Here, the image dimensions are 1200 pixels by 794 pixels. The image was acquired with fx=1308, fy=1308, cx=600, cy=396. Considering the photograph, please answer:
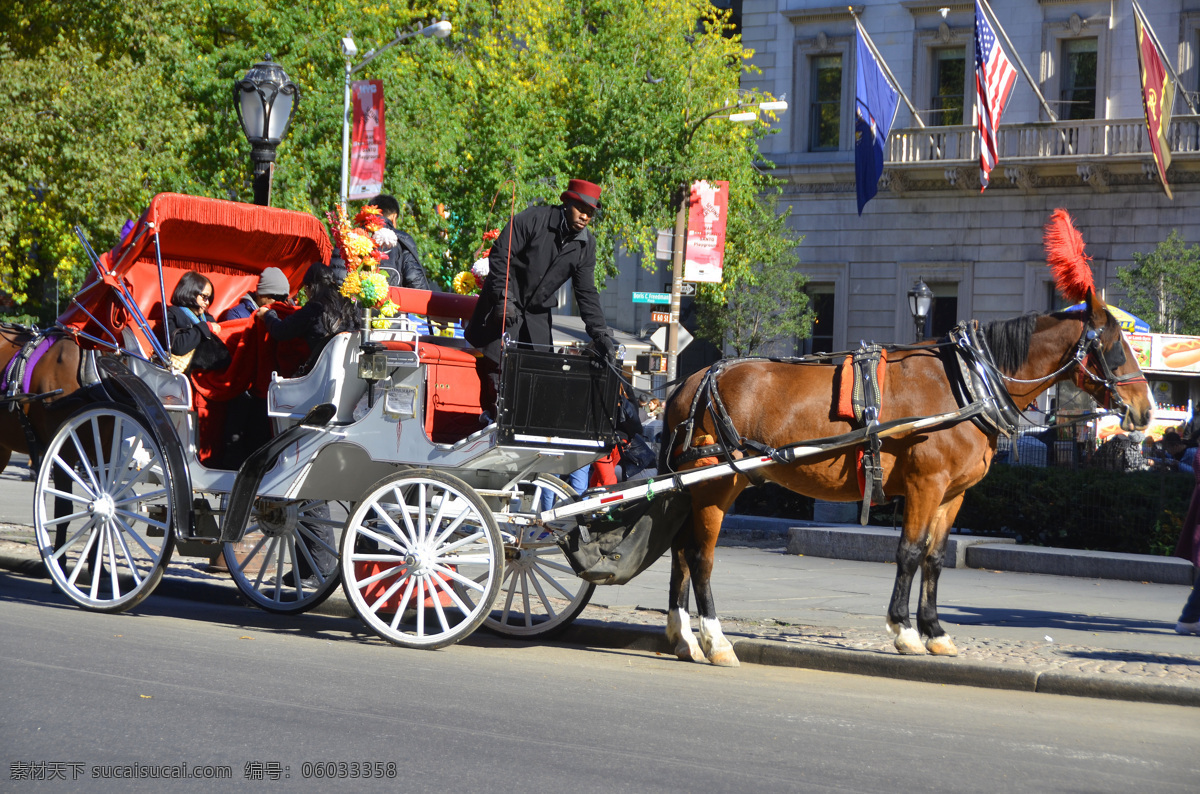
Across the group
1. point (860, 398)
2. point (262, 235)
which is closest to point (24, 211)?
point (262, 235)

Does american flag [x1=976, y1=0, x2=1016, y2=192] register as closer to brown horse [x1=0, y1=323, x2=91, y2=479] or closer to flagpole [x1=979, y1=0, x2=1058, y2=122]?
flagpole [x1=979, y1=0, x2=1058, y2=122]

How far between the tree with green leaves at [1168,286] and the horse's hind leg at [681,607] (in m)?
23.8

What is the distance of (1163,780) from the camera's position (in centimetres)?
520

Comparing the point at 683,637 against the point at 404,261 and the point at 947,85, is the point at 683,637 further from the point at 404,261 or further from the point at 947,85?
the point at 947,85

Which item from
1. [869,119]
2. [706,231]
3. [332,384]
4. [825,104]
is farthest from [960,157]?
[332,384]

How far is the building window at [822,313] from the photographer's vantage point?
35.3 meters

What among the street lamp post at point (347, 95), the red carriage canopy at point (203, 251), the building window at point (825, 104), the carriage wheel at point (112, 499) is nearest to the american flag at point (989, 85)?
the street lamp post at point (347, 95)

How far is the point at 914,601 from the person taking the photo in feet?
34.4

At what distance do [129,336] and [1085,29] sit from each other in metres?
28.3

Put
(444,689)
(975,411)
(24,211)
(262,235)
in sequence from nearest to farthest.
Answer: (444,689)
(975,411)
(262,235)
(24,211)

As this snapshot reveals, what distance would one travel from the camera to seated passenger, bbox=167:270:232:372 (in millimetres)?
8617

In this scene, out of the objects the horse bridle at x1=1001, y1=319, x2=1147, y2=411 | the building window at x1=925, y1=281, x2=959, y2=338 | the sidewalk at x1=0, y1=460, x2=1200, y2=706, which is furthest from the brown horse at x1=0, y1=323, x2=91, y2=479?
the building window at x1=925, y1=281, x2=959, y2=338

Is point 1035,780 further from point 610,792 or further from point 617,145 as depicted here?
point 617,145

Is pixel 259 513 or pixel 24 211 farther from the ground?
pixel 24 211
